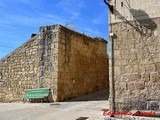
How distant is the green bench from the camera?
10.9m

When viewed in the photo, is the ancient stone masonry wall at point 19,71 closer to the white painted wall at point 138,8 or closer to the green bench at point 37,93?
the green bench at point 37,93

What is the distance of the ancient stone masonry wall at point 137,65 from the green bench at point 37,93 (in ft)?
15.0

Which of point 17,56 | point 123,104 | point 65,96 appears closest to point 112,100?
point 123,104

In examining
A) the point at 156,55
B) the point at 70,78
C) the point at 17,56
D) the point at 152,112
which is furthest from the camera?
the point at 17,56

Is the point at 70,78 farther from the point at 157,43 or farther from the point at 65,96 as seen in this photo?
the point at 157,43

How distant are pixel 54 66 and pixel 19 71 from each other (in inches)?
100

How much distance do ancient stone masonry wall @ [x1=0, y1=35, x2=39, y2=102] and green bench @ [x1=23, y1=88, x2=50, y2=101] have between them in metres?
0.36

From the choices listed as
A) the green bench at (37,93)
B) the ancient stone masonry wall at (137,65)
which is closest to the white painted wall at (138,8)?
the ancient stone masonry wall at (137,65)

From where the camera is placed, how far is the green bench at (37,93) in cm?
1093

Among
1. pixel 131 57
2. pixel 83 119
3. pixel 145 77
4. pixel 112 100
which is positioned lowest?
pixel 83 119

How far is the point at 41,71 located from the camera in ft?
37.8

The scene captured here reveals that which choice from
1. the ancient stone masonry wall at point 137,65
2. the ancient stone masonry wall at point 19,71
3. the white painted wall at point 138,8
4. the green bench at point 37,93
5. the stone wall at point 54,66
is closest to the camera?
the ancient stone masonry wall at point 137,65

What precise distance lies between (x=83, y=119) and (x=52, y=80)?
4.54 m

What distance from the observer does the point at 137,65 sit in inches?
279
